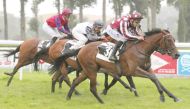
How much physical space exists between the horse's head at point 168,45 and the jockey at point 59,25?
2.78 m

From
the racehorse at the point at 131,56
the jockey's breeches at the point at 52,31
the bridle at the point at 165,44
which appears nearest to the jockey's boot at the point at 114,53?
the racehorse at the point at 131,56

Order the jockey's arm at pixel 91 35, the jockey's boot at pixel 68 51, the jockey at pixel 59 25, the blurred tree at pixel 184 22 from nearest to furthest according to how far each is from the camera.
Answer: the jockey's boot at pixel 68 51
the jockey's arm at pixel 91 35
the jockey at pixel 59 25
the blurred tree at pixel 184 22

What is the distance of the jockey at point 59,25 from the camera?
10601 millimetres

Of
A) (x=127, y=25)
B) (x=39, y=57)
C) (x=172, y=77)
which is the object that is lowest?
(x=172, y=77)

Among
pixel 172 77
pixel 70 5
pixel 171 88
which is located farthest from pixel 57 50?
pixel 70 5

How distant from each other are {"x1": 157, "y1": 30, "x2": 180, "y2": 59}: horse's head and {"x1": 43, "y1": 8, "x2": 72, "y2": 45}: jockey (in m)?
2.78

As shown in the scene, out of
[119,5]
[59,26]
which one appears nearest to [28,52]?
[59,26]

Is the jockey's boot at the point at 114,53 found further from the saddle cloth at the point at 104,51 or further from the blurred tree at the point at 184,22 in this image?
the blurred tree at the point at 184,22

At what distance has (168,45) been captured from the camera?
847cm

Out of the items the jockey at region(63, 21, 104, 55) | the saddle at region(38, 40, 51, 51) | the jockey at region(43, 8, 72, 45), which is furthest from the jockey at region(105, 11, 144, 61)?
the saddle at region(38, 40, 51, 51)

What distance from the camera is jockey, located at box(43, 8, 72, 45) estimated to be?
10.6m

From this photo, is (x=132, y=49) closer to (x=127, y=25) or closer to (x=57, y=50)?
(x=127, y=25)

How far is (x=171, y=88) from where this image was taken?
11352mm

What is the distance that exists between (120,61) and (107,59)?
0.85 feet
